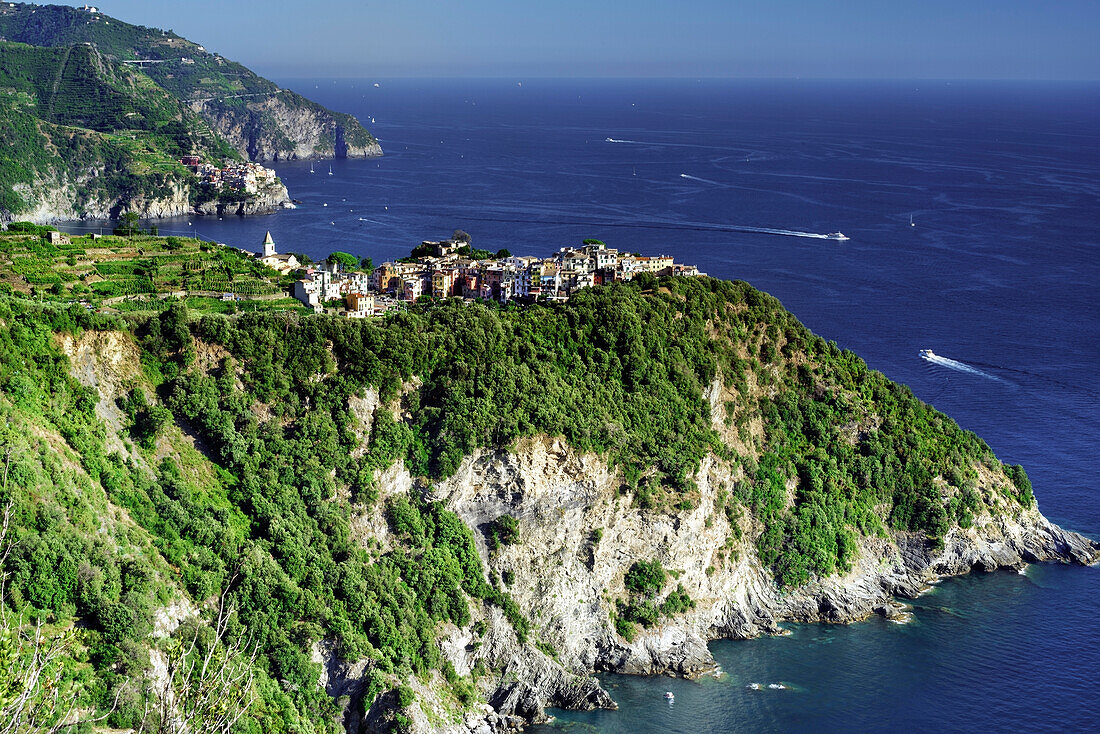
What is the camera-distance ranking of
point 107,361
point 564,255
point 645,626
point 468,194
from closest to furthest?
point 107,361
point 645,626
point 564,255
point 468,194

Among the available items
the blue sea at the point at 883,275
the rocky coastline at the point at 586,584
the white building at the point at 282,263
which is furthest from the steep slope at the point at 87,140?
the rocky coastline at the point at 586,584

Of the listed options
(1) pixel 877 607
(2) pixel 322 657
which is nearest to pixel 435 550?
(2) pixel 322 657

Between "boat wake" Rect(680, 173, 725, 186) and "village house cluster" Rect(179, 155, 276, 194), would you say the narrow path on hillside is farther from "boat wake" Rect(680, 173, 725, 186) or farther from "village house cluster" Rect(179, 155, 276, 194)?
"boat wake" Rect(680, 173, 725, 186)

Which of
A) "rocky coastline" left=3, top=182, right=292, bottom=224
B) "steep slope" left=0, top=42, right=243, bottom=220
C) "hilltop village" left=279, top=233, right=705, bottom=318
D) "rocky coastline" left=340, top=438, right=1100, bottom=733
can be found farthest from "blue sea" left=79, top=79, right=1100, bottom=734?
"hilltop village" left=279, top=233, right=705, bottom=318

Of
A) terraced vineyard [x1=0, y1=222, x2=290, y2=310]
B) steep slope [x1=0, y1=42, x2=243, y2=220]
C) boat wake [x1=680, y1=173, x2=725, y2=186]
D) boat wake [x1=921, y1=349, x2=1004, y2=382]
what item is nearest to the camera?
terraced vineyard [x1=0, y1=222, x2=290, y2=310]

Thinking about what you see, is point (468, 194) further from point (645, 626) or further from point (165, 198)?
point (645, 626)

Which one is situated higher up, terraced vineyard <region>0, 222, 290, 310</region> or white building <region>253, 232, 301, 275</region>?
terraced vineyard <region>0, 222, 290, 310</region>
